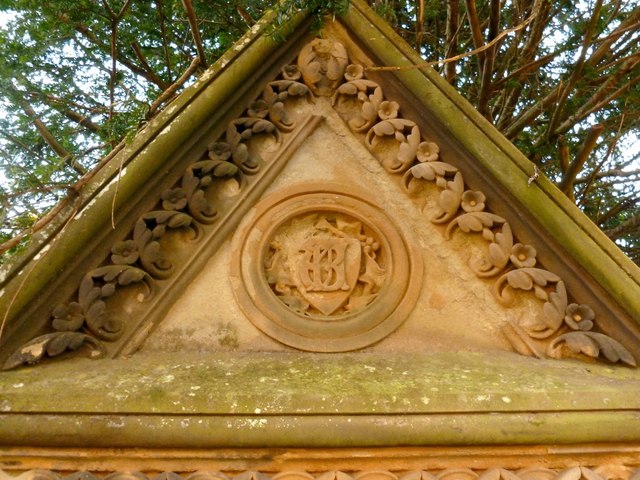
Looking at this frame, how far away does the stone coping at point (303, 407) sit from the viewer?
227 centimetres

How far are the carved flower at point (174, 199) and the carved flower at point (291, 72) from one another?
0.92 meters

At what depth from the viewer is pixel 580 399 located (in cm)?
242

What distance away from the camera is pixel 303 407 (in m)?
2.33

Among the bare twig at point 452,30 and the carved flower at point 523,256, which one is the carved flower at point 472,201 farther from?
the bare twig at point 452,30

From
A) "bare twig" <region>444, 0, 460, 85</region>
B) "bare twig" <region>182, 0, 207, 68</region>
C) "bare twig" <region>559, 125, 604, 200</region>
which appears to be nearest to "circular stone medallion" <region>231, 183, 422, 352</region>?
"bare twig" <region>559, 125, 604, 200</region>

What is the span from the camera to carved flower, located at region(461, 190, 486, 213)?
3.09m

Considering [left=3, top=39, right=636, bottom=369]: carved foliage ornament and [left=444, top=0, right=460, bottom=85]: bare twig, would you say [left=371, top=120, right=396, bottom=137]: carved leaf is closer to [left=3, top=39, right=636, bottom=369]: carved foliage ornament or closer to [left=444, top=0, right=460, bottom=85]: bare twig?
[left=3, top=39, right=636, bottom=369]: carved foliage ornament

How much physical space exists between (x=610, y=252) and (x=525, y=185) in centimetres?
47

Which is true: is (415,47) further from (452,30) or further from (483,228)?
(483,228)

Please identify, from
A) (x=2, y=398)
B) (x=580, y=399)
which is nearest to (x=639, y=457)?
(x=580, y=399)

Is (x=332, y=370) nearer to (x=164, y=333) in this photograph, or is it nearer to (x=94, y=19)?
(x=164, y=333)

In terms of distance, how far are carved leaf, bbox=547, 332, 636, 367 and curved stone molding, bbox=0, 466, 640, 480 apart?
1.57ft

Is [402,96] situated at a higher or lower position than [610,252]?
higher

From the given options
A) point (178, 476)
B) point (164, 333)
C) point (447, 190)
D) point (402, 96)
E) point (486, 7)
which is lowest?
point (178, 476)
